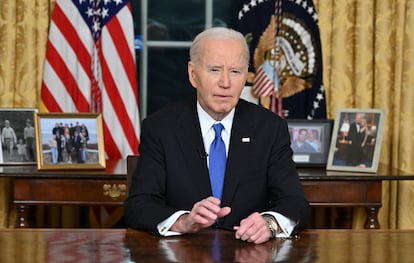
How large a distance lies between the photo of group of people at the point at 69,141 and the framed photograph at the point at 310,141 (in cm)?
117

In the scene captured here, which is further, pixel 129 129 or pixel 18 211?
pixel 129 129

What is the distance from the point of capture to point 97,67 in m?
5.22

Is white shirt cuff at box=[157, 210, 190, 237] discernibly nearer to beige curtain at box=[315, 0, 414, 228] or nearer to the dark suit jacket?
the dark suit jacket

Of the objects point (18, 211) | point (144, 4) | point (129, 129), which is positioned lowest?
point (18, 211)

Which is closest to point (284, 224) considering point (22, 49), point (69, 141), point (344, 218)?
point (69, 141)

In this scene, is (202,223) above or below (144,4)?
below

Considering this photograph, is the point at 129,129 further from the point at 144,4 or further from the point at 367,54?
the point at 367,54

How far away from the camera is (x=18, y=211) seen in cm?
469

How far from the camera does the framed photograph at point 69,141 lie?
4.76 metres

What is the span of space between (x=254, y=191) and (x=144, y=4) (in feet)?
8.54

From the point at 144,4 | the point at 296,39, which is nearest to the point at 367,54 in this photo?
the point at 296,39

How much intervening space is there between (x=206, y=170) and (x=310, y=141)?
1.95 metres

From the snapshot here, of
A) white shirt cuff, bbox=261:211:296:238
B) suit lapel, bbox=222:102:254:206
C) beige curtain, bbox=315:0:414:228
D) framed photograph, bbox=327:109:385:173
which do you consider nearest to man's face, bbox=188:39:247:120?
suit lapel, bbox=222:102:254:206

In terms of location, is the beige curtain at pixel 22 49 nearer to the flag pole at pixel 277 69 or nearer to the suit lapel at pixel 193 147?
the flag pole at pixel 277 69
